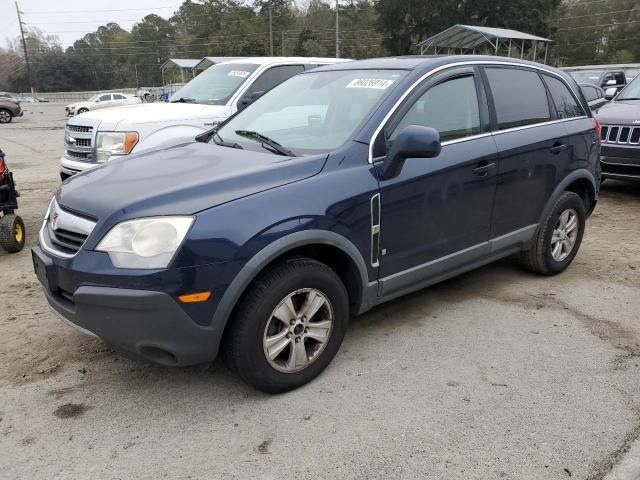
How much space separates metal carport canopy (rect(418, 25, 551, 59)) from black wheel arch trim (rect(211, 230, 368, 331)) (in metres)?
21.1

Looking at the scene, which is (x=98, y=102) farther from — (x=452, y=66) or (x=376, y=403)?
(x=376, y=403)

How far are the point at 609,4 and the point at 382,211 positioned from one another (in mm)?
75204

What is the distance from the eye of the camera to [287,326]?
299 cm

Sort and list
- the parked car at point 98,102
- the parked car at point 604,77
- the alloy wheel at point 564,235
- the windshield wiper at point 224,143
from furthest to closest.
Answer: the parked car at point 98,102 < the parked car at point 604,77 < the alloy wheel at point 564,235 < the windshield wiper at point 224,143

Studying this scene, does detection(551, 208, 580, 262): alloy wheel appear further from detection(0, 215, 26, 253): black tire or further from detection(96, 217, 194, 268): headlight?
detection(0, 215, 26, 253): black tire

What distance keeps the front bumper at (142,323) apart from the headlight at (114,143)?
3.78 meters

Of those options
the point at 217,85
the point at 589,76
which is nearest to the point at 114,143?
the point at 217,85

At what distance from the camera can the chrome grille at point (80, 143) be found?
6559 millimetres

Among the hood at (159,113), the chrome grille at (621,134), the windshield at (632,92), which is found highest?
the windshield at (632,92)

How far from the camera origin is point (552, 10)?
54594mm

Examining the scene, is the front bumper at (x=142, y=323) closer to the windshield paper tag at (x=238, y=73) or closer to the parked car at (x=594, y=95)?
the windshield paper tag at (x=238, y=73)

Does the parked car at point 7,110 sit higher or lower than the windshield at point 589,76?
lower

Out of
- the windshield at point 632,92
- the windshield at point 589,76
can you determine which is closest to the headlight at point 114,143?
the windshield at point 632,92

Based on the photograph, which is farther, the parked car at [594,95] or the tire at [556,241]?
the parked car at [594,95]
